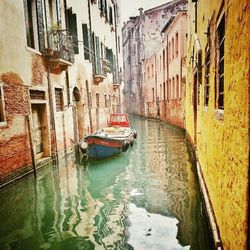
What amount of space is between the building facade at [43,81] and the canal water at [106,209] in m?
1.01

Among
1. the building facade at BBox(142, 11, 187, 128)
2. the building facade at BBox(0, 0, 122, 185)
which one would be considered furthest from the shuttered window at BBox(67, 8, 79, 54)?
the building facade at BBox(142, 11, 187, 128)

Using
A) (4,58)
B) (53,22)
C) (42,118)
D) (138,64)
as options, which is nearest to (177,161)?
(42,118)

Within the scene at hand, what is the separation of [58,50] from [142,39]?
74.3 feet

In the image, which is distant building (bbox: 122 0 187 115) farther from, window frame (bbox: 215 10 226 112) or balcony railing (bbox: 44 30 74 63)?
window frame (bbox: 215 10 226 112)

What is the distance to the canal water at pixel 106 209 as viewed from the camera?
4270 mm

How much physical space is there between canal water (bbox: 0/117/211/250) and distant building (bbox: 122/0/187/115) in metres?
21.3

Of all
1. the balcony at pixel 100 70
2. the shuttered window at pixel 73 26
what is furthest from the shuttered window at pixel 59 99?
the balcony at pixel 100 70

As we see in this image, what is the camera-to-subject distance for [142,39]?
30469 millimetres

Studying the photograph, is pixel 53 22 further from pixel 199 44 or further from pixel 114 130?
pixel 199 44

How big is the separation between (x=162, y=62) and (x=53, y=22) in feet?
47.3

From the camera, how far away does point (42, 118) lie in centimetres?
924

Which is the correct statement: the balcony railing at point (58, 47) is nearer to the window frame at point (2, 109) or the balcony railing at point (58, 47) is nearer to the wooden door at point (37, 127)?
the wooden door at point (37, 127)

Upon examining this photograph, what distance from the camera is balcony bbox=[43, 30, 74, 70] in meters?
9.06

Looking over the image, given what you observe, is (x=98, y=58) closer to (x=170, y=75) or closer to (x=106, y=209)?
(x=170, y=75)
